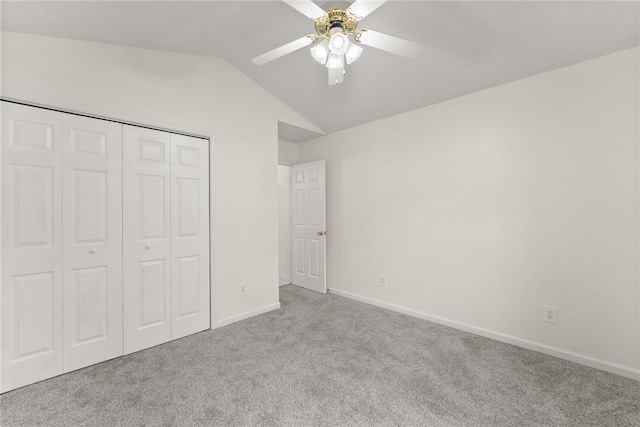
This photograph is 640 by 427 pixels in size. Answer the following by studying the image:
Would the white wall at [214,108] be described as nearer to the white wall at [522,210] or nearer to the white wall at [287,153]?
the white wall at [287,153]

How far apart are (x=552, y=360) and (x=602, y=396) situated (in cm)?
43

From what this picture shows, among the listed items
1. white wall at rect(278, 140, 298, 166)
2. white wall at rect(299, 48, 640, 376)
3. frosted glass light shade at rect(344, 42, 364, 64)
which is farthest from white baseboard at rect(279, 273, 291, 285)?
frosted glass light shade at rect(344, 42, 364, 64)

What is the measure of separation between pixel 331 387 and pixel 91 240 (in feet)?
6.97

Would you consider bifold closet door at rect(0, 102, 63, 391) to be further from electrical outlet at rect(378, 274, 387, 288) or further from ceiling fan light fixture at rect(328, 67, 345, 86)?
electrical outlet at rect(378, 274, 387, 288)

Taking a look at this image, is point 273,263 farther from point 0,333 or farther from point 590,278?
point 590,278

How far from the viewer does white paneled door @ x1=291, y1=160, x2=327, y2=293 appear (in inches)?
159

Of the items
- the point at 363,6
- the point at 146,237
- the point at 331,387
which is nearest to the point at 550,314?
the point at 331,387

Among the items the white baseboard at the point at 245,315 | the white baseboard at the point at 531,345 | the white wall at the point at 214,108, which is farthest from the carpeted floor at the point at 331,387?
the white wall at the point at 214,108

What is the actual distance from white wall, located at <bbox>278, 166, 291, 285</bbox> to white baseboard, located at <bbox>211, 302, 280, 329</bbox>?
1.36 m

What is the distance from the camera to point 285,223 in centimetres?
491

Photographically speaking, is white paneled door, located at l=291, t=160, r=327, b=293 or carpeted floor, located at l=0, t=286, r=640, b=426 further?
white paneled door, located at l=291, t=160, r=327, b=293

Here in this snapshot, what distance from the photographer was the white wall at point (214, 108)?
6.48 feet

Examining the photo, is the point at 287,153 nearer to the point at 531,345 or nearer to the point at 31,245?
the point at 31,245

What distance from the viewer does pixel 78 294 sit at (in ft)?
6.95
